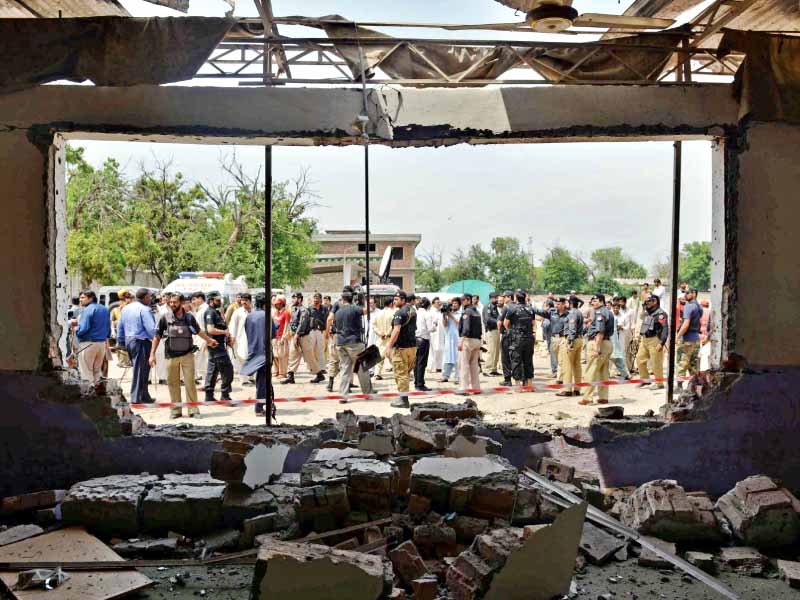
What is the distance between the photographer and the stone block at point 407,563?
3.90 meters

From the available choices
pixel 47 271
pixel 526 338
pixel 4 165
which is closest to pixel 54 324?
pixel 47 271

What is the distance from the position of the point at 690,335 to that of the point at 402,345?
5.29 meters

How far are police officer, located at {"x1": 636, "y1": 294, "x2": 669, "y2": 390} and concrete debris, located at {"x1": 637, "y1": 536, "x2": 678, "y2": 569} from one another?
784 centimetres

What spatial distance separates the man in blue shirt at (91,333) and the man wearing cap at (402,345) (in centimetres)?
466

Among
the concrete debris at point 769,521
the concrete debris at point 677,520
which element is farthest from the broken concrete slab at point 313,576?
the concrete debris at point 769,521

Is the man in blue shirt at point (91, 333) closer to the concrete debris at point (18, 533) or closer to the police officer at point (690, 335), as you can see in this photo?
the concrete debris at point (18, 533)

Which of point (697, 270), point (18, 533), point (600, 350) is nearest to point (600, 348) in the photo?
point (600, 350)

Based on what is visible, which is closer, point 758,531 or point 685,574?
point 685,574

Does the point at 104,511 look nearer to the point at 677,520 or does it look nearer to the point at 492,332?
the point at 677,520

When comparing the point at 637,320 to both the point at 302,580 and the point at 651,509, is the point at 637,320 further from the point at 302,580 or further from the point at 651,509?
the point at 302,580

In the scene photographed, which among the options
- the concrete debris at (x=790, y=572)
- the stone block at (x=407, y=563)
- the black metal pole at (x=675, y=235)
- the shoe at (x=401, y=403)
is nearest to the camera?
the stone block at (x=407, y=563)

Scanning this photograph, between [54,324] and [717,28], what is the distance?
6219 millimetres

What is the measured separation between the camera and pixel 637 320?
15891 millimetres

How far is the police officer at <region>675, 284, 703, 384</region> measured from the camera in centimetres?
1118
